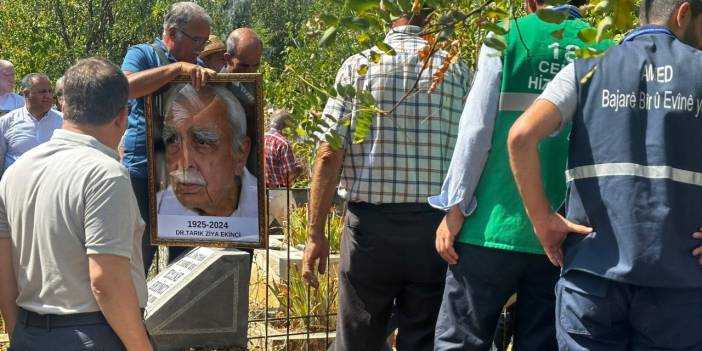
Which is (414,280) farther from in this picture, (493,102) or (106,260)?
(106,260)

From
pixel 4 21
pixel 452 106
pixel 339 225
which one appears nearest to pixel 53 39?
pixel 4 21

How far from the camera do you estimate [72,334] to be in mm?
3318

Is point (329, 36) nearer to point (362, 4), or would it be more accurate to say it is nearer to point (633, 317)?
point (362, 4)

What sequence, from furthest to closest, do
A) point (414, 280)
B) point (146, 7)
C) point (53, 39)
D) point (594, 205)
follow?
point (146, 7), point (53, 39), point (414, 280), point (594, 205)

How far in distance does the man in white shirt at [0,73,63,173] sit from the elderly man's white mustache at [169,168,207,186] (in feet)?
9.85

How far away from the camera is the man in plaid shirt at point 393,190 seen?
423 cm

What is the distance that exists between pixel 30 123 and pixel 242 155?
3.49 m

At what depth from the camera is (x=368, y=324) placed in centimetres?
435

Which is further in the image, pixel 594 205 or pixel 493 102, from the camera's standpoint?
pixel 493 102

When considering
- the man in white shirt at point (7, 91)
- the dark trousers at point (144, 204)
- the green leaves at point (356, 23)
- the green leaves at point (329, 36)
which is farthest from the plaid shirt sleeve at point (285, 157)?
the green leaves at point (329, 36)

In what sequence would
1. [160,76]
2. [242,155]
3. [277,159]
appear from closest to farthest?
[160,76], [242,155], [277,159]

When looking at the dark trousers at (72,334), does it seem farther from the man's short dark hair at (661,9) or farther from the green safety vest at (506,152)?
the man's short dark hair at (661,9)

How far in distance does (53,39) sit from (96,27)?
2426mm

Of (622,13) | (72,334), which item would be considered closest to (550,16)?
(622,13)
